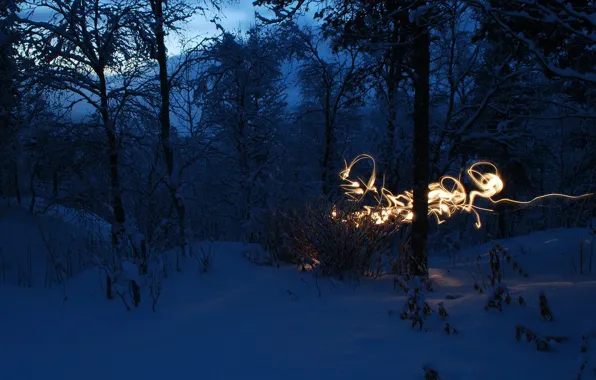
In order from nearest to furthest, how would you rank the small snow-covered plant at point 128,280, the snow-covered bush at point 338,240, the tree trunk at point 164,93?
1. the small snow-covered plant at point 128,280
2. the snow-covered bush at point 338,240
3. the tree trunk at point 164,93

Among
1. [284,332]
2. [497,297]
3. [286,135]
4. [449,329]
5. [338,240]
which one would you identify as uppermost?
[286,135]

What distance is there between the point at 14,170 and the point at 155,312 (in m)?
8.97

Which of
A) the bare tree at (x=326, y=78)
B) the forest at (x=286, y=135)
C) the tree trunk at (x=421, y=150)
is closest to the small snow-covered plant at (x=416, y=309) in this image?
the forest at (x=286, y=135)

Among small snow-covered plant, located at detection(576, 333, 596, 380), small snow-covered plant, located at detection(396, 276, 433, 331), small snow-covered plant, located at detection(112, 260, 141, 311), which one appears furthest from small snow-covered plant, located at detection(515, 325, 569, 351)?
small snow-covered plant, located at detection(112, 260, 141, 311)

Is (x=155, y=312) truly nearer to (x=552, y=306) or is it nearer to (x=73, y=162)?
(x=552, y=306)

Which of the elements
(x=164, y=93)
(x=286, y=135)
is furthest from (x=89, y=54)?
(x=286, y=135)

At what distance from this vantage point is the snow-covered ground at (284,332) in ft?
9.46

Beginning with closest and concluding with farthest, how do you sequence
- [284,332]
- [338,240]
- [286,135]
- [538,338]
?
[538,338] < [284,332] < [338,240] < [286,135]

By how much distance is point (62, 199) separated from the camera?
10.4 meters

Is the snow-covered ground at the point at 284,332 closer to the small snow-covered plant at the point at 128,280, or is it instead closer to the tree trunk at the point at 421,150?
the small snow-covered plant at the point at 128,280

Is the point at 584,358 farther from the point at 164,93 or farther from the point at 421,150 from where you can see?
the point at 164,93

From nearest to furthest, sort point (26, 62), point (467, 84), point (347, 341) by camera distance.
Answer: point (347, 341) → point (26, 62) → point (467, 84)

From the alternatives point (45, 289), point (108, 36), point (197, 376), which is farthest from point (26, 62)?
point (197, 376)

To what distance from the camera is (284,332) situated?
143 inches
